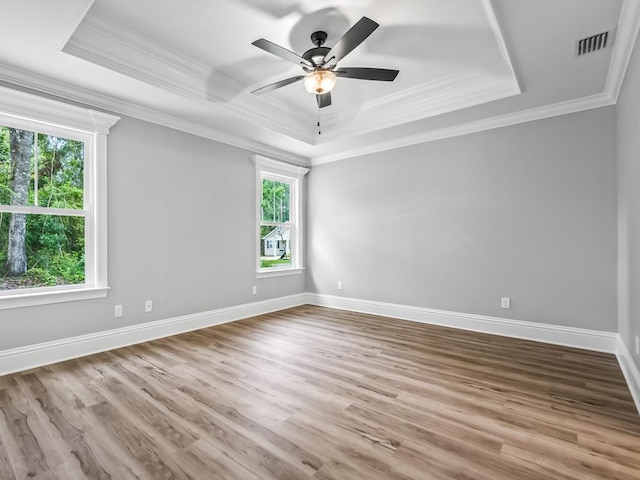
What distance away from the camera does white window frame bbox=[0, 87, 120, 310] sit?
Answer: 9.27 ft

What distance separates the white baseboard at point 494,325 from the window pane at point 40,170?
3.85 meters

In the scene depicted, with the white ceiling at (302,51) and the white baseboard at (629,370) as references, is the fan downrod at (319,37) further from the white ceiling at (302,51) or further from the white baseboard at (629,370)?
the white baseboard at (629,370)

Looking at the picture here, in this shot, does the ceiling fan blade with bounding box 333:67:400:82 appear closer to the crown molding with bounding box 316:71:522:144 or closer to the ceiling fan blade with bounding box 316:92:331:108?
the ceiling fan blade with bounding box 316:92:331:108

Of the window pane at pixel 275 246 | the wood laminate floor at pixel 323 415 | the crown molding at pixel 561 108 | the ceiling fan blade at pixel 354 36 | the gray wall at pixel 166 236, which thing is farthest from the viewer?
the window pane at pixel 275 246

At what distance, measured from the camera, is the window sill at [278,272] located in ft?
16.5

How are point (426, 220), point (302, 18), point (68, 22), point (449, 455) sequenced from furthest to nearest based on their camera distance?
point (426, 220) → point (302, 18) → point (68, 22) → point (449, 455)

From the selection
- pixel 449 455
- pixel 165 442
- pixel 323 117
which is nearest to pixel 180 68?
pixel 323 117

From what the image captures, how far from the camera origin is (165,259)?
3850mm

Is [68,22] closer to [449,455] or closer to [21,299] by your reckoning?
[21,299]

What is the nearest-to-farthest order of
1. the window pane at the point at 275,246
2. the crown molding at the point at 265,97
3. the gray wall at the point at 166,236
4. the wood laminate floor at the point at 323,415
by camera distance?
the wood laminate floor at the point at 323,415 → the crown molding at the point at 265,97 → the gray wall at the point at 166,236 → the window pane at the point at 275,246

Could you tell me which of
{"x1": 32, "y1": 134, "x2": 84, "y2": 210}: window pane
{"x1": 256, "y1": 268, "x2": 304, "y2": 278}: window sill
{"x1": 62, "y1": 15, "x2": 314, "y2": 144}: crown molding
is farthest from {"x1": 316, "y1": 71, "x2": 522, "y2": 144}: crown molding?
{"x1": 32, "y1": 134, "x2": 84, "y2": 210}: window pane

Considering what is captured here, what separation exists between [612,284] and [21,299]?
18.5 ft

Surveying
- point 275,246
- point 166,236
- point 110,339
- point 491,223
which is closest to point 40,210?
point 166,236

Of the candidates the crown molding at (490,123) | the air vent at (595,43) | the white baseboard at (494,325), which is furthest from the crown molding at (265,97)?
the white baseboard at (494,325)
